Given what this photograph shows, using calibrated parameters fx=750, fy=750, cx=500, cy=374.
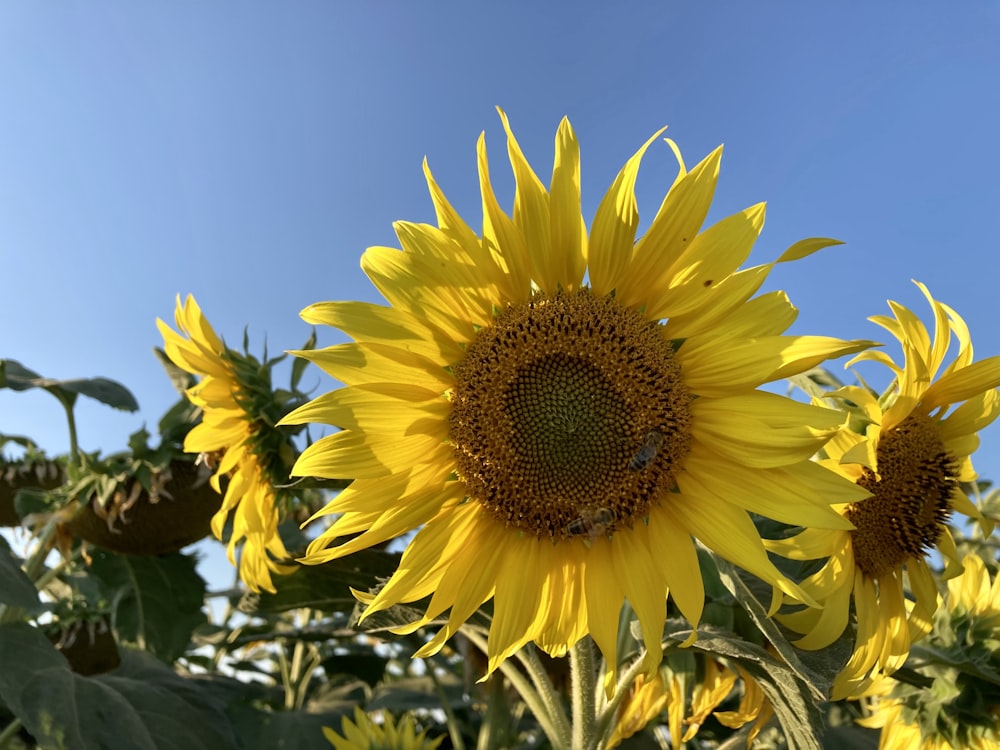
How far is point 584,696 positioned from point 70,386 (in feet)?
9.56

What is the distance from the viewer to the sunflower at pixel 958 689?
2379 millimetres

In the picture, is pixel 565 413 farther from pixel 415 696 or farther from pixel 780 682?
pixel 415 696

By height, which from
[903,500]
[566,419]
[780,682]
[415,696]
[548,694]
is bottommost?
[415,696]

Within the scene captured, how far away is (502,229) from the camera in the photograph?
5.86 feet

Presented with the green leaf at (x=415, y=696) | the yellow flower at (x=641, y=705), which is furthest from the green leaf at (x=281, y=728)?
the yellow flower at (x=641, y=705)

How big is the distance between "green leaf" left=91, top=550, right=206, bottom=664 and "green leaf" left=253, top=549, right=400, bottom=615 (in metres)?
0.84

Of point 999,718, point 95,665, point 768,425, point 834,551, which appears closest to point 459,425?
point 768,425

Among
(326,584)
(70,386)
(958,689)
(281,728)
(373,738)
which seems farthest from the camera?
(70,386)

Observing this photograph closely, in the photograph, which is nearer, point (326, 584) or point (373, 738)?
point (326, 584)

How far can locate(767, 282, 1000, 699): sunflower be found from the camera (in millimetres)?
2078

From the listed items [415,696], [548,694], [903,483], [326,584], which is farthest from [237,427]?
[903,483]

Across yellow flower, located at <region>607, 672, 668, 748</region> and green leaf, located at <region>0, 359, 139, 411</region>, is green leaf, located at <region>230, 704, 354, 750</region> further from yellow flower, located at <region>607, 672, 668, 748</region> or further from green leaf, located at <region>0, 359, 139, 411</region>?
green leaf, located at <region>0, 359, 139, 411</region>

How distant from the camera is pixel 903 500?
2137 millimetres

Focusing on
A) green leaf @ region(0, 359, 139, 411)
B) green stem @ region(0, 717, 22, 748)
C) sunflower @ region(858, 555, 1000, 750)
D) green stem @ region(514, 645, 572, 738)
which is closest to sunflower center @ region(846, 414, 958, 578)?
sunflower @ region(858, 555, 1000, 750)
